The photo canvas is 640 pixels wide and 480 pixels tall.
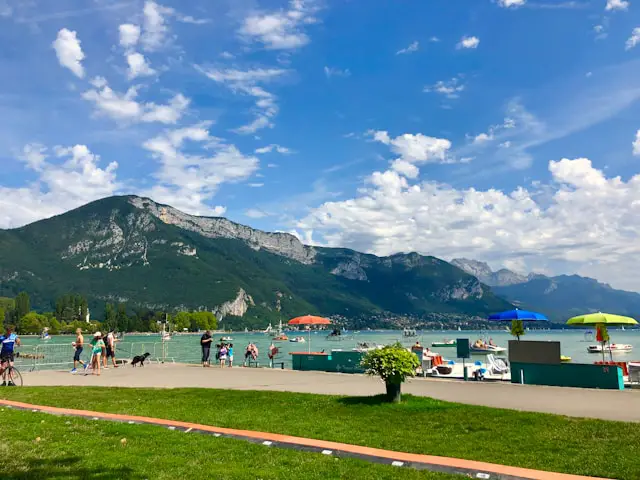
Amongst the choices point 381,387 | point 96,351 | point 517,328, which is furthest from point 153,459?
point 517,328

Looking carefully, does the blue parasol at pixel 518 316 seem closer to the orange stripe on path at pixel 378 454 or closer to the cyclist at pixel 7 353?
the orange stripe on path at pixel 378 454

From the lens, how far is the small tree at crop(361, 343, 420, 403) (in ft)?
43.5

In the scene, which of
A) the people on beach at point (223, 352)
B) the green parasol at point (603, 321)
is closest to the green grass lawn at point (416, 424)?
the green parasol at point (603, 321)

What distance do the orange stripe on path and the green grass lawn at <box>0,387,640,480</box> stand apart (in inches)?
19.3

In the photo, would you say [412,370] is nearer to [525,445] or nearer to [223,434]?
[525,445]

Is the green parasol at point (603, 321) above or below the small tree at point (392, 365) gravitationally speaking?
above

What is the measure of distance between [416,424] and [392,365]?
2.24 meters

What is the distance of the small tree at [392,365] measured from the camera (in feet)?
43.5

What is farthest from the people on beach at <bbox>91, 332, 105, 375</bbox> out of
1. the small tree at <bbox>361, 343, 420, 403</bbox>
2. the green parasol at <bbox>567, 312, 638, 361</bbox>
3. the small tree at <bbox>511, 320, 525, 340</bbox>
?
the green parasol at <bbox>567, 312, 638, 361</bbox>

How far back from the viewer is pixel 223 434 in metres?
10.2

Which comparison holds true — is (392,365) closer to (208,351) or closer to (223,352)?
(208,351)

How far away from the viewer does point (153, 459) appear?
8.12m

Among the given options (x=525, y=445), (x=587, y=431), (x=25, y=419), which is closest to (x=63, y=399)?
(x=25, y=419)

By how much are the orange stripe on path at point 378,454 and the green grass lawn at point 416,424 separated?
489 millimetres
